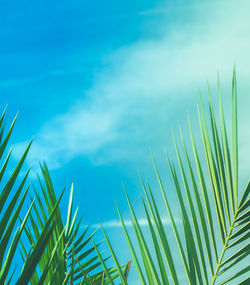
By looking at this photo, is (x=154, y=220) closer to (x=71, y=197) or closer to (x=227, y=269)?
(x=227, y=269)

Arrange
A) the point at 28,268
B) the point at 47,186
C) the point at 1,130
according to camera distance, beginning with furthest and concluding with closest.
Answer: the point at 47,186 → the point at 1,130 → the point at 28,268

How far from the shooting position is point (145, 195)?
1.06 metres

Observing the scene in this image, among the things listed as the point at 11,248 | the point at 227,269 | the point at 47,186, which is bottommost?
the point at 227,269

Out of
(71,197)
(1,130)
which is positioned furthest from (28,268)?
(71,197)

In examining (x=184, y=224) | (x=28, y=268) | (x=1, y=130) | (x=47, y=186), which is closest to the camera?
(x=28, y=268)

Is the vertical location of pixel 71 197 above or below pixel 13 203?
above

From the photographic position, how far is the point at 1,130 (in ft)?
3.03

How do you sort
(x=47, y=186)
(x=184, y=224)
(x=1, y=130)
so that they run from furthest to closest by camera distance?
1. (x=47, y=186)
2. (x=184, y=224)
3. (x=1, y=130)

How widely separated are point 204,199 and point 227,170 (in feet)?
0.32

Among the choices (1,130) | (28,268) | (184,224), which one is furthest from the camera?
(184,224)

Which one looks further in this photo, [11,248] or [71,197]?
[71,197]

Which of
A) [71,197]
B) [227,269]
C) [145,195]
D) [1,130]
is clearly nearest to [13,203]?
[1,130]

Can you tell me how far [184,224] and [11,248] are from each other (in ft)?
1.43

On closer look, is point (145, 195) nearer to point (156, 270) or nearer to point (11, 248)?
point (156, 270)
